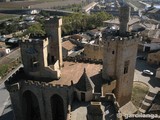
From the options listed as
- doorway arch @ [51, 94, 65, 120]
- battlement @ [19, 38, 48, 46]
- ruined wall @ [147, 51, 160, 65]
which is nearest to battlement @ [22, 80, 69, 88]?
doorway arch @ [51, 94, 65, 120]

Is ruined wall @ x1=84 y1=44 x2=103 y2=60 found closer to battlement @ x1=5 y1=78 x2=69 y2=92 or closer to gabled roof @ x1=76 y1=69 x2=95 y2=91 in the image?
battlement @ x1=5 y1=78 x2=69 y2=92

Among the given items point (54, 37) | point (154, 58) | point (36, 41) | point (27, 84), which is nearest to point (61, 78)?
point (27, 84)

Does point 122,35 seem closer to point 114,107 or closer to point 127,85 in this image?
point 127,85

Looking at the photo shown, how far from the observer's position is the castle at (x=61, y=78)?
3931 cm

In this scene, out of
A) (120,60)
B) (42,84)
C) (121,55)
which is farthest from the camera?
(42,84)

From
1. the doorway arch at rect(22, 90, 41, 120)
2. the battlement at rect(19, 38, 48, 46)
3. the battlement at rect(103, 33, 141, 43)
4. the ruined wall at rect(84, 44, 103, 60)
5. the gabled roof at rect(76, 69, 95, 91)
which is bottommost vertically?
the doorway arch at rect(22, 90, 41, 120)

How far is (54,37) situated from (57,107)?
14.4 meters

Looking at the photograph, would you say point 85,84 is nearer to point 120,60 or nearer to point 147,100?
point 120,60

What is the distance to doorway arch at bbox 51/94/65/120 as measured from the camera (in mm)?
42344

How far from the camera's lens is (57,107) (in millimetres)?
43875

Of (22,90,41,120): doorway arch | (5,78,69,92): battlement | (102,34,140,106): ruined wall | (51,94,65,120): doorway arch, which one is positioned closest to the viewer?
(102,34,140,106): ruined wall

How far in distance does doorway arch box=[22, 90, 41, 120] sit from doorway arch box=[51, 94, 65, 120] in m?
3.93

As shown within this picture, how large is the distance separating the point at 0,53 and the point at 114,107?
218 feet

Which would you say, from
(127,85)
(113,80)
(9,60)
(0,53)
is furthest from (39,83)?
(0,53)
